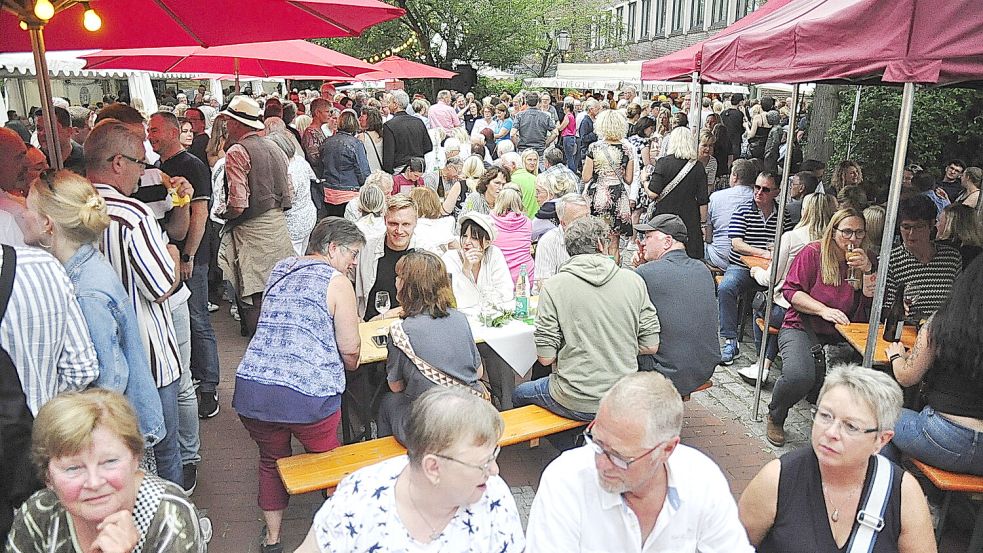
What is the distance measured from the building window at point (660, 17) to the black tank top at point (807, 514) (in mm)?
37100

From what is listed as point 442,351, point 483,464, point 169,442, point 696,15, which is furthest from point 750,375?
point 696,15

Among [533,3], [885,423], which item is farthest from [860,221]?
[533,3]

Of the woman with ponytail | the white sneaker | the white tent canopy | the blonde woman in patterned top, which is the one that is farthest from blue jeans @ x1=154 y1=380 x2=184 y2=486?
the white tent canopy

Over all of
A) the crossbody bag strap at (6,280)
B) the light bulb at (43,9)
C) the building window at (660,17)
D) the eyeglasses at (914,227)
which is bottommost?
the eyeglasses at (914,227)

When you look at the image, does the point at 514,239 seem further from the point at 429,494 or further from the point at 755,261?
the point at 429,494

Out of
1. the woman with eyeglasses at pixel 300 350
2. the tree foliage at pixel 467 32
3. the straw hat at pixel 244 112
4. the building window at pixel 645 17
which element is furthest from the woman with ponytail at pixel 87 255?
the building window at pixel 645 17

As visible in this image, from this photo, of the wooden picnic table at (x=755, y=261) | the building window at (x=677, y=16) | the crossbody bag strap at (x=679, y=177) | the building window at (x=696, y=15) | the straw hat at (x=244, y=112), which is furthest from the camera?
the building window at (x=677, y=16)

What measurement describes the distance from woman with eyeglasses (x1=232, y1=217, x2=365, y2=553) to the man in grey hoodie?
1090 millimetres

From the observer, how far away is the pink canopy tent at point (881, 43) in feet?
9.64

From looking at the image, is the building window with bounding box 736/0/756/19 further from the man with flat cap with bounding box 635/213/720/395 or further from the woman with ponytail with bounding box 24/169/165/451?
the woman with ponytail with bounding box 24/169/165/451

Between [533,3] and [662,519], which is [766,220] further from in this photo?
[533,3]

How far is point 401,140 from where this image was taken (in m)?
8.85

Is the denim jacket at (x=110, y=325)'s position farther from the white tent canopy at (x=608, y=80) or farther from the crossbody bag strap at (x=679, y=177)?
the white tent canopy at (x=608, y=80)

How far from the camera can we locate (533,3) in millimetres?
23891
